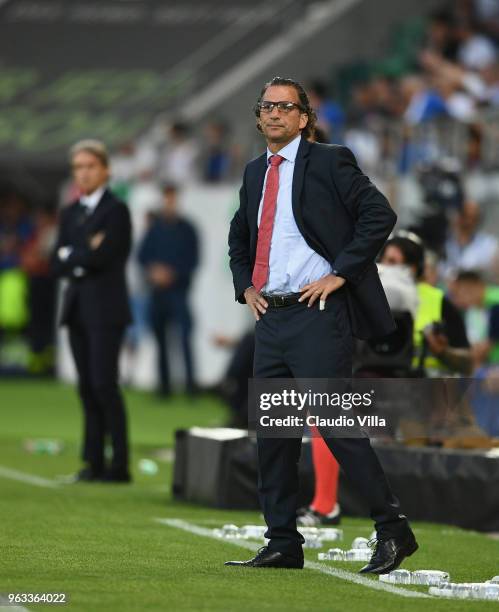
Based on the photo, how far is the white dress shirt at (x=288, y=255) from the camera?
7.32 meters

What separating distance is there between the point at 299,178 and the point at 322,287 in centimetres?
49

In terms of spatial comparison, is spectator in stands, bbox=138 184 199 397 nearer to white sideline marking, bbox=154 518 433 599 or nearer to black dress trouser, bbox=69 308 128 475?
black dress trouser, bbox=69 308 128 475

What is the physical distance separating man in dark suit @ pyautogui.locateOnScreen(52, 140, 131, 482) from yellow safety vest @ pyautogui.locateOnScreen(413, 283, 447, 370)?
7.64 feet

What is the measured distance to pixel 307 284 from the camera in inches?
287

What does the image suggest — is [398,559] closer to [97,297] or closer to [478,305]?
[97,297]

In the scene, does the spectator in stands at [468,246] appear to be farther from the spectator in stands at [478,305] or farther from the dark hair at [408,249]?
the dark hair at [408,249]

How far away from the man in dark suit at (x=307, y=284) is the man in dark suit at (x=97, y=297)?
430 centimetres

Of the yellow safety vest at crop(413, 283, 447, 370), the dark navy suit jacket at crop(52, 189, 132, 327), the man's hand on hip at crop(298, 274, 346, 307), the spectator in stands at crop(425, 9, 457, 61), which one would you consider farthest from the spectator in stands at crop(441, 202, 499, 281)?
the man's hand on hip at crop(298, 274, 346, 307)

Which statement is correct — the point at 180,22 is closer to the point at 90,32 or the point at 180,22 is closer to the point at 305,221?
the point at 90,32

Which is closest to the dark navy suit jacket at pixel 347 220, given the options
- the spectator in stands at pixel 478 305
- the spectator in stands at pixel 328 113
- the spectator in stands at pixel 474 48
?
the spectator in stands at pixel 478 305

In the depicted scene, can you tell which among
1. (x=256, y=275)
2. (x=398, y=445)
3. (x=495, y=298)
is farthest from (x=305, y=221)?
(x=495, y=298)

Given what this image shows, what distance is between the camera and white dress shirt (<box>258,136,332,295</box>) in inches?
288

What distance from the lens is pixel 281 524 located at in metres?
7.43

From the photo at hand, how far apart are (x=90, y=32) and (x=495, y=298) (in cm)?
1559
